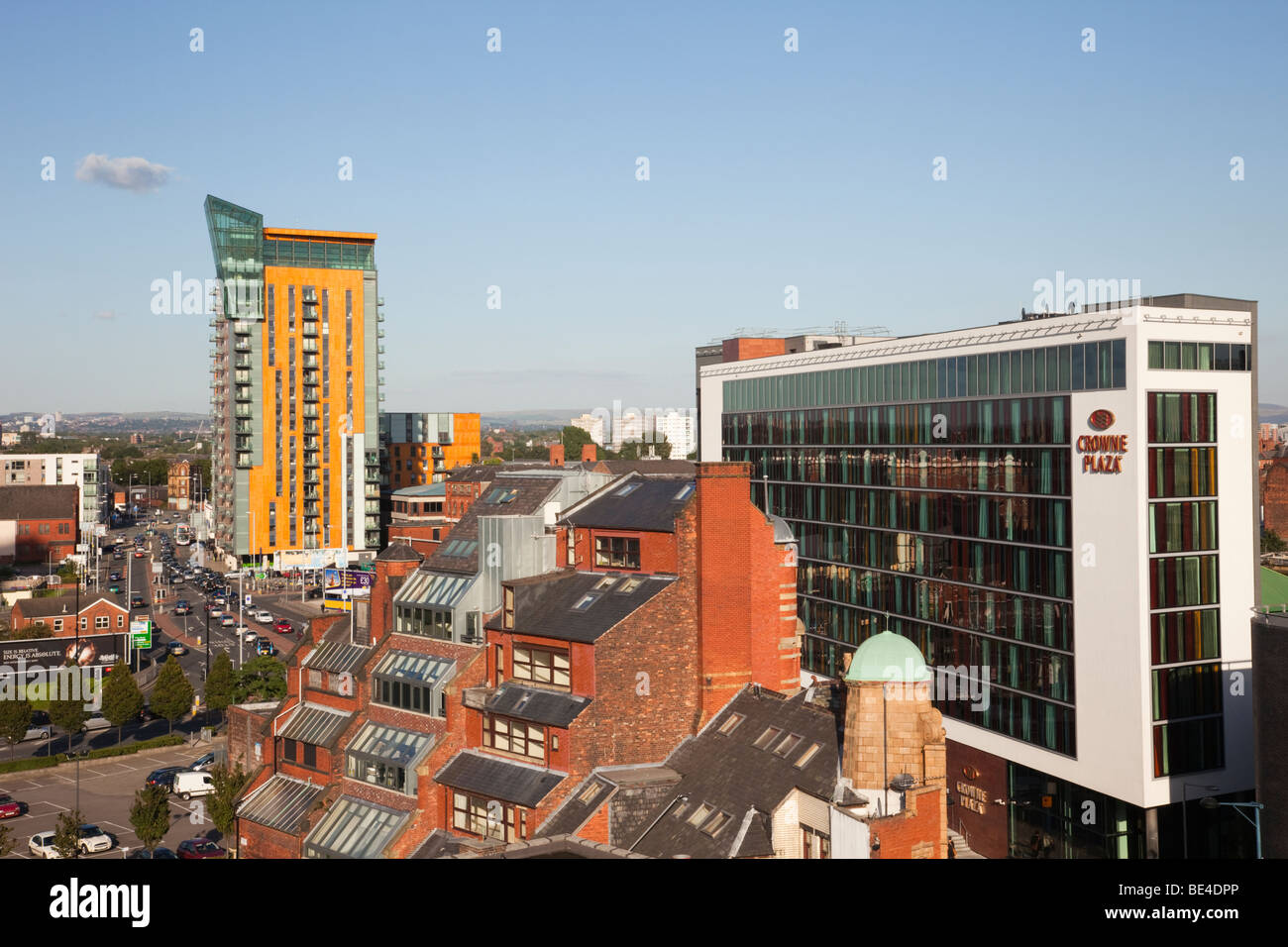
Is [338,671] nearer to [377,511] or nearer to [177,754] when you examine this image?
[177,754]

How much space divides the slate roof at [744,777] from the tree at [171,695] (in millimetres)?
57552

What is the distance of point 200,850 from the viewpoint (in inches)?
2719

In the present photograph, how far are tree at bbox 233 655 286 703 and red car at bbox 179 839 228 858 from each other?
23485 millimetres

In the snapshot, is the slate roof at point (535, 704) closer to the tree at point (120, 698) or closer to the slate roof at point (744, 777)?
the slate roof at point (744, 777)

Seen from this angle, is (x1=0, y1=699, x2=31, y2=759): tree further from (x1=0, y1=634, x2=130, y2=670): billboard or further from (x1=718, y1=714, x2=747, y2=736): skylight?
(x1=718, y1=714, x2=747, y2=736): skylight

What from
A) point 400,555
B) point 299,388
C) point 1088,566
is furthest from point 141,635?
point 1088,566

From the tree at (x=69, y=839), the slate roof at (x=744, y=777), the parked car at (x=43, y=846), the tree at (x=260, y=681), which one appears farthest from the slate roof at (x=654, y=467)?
the slate roof at (x=744, y=777)

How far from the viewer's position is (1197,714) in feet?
211

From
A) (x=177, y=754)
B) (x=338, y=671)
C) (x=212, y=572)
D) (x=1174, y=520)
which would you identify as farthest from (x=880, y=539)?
(x=212, y=572)

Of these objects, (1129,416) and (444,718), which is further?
(1129,416)

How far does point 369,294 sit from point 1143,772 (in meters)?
149

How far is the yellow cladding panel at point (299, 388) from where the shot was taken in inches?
7215

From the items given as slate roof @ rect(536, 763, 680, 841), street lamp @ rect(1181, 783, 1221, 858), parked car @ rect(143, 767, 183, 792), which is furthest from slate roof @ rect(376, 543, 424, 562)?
street lamp @ rect(1181, 783, 1221, 858)

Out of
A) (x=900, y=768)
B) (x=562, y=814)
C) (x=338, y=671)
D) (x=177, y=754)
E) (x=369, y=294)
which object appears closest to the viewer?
(x=900, y=768)
